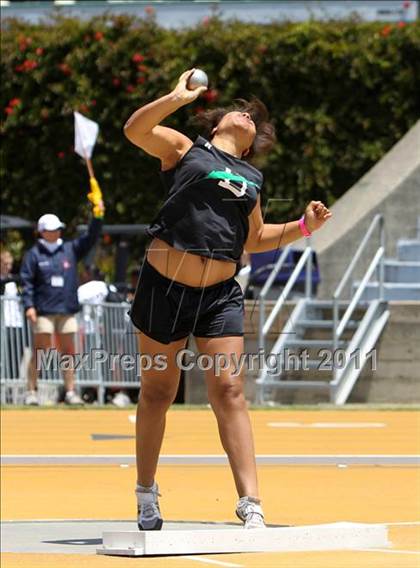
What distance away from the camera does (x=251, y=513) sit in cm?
723

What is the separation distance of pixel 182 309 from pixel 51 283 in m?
9.65

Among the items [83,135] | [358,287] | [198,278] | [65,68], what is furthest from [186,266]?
[65,68]

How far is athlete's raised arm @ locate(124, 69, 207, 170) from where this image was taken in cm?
711

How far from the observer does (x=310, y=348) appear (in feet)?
60.9

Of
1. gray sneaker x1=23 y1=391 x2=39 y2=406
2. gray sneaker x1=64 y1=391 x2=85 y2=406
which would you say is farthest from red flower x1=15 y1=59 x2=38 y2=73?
gray sneaker x1=64 y1=391 x2=85 y2=406

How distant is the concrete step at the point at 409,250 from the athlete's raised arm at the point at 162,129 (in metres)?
12.7

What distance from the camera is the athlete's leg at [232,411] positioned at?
7.40 metres

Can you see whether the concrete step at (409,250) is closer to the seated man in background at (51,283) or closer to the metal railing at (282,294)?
the metal railing at (282,294)

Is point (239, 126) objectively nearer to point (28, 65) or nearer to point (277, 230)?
point (277, 230)

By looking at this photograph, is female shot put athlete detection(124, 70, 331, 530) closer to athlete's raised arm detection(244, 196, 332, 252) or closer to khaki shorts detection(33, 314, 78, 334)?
athlete's raised arm detection(244, 196, 332, 252)

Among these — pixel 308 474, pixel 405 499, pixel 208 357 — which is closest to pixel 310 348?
pixel 308 474

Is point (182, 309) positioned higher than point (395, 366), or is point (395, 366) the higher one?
point (182, 309)

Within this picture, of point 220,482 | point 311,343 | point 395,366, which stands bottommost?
point 220,482

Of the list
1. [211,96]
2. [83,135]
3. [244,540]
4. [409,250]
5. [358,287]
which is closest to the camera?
[244,540]
